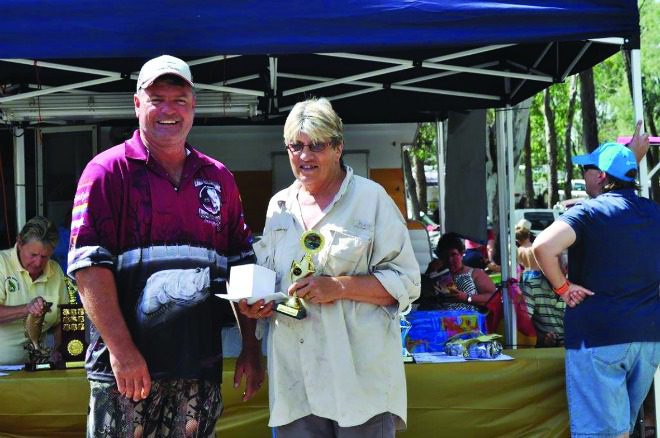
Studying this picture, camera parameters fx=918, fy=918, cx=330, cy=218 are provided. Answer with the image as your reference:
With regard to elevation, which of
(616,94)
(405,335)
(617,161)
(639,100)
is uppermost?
(616,94)

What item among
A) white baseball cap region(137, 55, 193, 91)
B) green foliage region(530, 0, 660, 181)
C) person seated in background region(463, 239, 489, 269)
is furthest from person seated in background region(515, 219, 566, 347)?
green foliage region(530, 0, 660, 181)

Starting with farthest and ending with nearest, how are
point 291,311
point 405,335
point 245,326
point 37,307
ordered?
point 405,335 < point 37,307 < point 245,326 < point 291,311

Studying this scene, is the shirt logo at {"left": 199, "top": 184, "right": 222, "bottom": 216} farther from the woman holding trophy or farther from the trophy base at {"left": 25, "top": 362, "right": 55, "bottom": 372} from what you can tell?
the trophy base at {"left": 25, "top": 362, "right": 55, "bottom": 372}

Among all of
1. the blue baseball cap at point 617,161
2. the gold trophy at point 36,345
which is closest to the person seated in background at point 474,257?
the blue baseball cap at point 617,161

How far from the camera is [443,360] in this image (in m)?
4.94

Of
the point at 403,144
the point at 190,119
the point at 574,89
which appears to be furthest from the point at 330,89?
the point at 574,89

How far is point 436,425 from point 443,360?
0.34 metres

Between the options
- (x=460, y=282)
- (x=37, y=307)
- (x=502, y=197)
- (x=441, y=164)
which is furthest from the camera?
(x=441, y=164)

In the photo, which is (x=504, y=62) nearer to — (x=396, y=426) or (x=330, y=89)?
(x=330, y=89)

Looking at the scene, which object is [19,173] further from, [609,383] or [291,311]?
[609,383]

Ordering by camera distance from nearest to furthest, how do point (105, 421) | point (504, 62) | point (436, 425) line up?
point (105, 421)
point (436, 425)
point (504, 62)

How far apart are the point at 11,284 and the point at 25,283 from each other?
0.09 m

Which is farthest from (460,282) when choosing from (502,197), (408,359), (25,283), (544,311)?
(25,283)

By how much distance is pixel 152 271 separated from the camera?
2.95 meters
